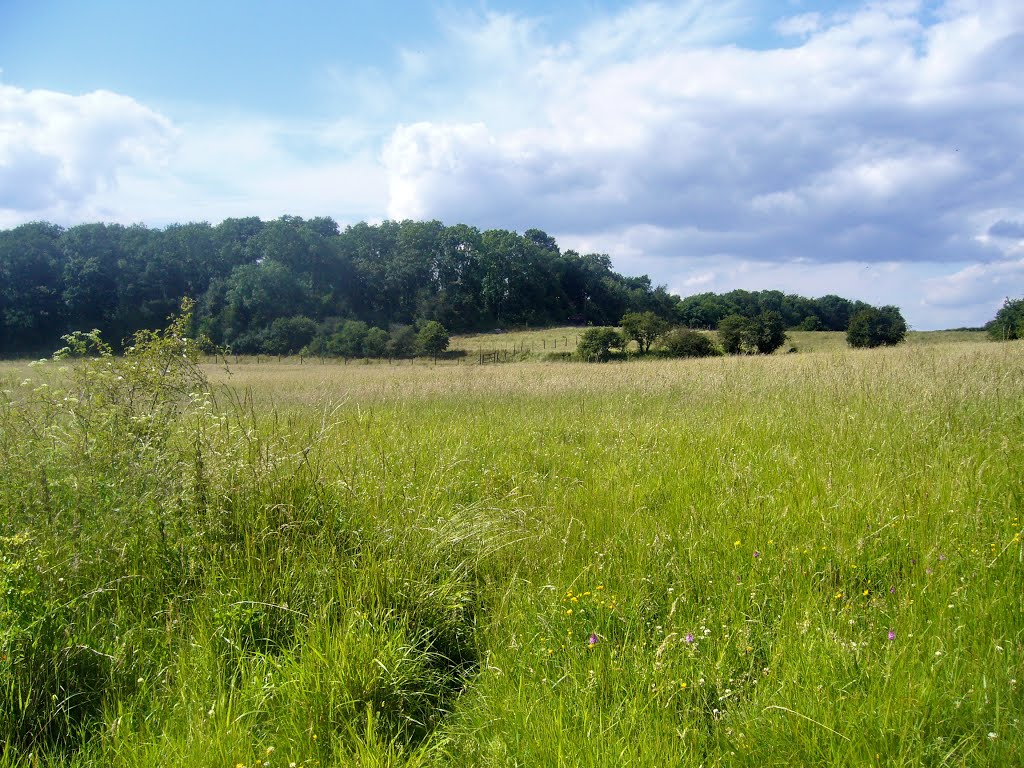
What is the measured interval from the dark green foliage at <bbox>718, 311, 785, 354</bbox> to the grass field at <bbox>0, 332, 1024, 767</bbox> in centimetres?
3639

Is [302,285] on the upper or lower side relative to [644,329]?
upper

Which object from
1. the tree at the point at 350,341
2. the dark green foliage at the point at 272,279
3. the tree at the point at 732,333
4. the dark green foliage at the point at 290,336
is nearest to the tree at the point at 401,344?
the dark green foliage at the point at 272,279

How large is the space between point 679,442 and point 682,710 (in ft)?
12.9

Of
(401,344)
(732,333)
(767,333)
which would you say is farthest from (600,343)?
(401,344)

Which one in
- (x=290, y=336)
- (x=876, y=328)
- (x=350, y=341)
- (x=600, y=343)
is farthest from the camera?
(x=290, y=336)

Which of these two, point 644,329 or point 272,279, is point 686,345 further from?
point 272,279

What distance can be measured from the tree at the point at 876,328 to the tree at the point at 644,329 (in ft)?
41.9

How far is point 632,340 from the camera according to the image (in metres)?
47.0

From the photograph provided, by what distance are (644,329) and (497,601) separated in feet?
144

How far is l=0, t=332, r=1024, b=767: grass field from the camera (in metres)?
2.21

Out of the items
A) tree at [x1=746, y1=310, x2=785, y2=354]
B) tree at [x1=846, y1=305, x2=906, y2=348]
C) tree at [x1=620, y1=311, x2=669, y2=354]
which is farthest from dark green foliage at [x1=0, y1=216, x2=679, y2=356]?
tree at [x1=846, y1=305, x2=906, y2=348]

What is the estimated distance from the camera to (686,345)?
4197 centimetres

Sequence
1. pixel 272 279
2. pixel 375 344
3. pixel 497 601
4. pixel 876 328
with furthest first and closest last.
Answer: pixel 272 279
pixel 375 344
pixel 876 328
pixel 497 601

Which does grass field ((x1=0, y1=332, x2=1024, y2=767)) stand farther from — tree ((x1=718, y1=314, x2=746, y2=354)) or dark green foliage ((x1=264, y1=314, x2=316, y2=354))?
dark green foliage ((x1=264, y1=314, x2=316, y2=354))
